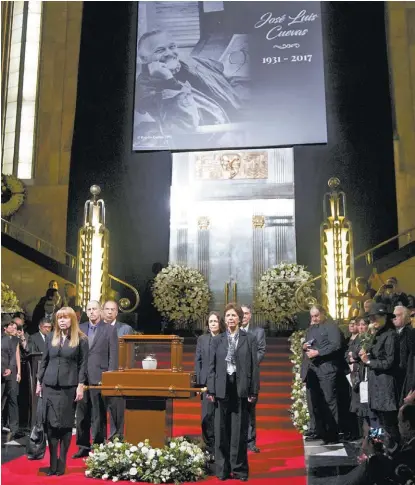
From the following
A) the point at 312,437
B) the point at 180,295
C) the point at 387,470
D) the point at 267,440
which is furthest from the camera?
the point at 180,295

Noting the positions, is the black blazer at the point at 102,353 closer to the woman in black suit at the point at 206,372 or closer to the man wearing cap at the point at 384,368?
the woman in black suit at the point at 206,372

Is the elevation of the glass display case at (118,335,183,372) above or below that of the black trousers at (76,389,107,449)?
above

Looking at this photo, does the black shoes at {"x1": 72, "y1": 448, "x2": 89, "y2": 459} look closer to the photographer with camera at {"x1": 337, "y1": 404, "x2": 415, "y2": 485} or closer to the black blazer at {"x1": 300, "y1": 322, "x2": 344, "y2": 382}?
the black blazer at {"x1": 300, "y1": 322, "x2": 344, "y2": 382}

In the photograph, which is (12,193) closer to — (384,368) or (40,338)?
(40,338)

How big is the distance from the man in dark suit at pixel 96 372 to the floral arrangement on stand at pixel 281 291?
6.30m

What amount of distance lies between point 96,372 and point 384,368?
9.62 feet

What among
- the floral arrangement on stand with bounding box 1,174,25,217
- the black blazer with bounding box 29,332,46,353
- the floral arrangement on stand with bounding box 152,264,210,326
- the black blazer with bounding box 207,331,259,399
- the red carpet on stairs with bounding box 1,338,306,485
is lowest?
the red carpet on stairs with bounding box 1,338,306,485

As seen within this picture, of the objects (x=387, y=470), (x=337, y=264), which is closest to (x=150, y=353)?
(x=387, y=470)

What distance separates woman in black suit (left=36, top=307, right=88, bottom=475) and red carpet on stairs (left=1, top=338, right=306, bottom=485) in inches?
12.2

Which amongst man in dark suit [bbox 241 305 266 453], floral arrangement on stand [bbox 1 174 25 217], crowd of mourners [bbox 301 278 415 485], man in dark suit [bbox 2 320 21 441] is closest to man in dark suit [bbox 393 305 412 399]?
crowd of mourners [bbox 301 278 415 485]

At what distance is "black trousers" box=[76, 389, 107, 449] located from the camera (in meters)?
6.39

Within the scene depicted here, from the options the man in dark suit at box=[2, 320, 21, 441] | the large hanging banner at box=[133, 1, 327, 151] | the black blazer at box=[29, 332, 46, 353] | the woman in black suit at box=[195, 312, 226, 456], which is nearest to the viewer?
the woman in black suit at box=[195, 312, 226, 456]

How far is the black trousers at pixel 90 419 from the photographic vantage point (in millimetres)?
6393

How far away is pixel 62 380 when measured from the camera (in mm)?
5523
